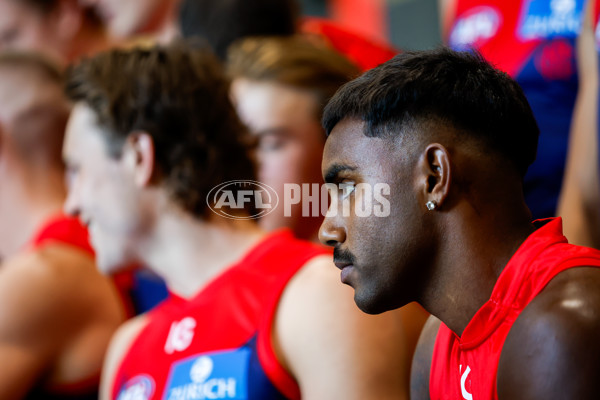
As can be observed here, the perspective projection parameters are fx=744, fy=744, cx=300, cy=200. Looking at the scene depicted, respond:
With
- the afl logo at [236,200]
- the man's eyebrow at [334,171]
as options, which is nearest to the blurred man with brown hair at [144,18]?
the afl logo at [236,200]

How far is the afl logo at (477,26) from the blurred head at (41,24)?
1695 mm

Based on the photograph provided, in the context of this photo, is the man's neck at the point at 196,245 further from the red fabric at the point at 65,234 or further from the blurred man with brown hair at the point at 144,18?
the blurred man with brown hair at the point at 144,18

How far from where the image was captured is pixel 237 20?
8.44 feet

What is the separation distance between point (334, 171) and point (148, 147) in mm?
865

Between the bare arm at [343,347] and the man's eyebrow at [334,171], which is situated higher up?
the man's eyebrow at [334,171]

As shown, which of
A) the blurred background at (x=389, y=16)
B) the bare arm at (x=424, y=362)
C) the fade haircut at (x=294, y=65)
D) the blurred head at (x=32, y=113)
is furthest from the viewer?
the blurred background at (x=389, y=16)

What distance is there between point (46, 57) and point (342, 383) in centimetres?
176

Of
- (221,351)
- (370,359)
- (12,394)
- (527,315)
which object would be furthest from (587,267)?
(12,394)

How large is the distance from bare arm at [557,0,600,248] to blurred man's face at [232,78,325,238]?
0.65m

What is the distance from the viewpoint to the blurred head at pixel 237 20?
2.57 metres

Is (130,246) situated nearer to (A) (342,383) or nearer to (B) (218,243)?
(B) (218,243)

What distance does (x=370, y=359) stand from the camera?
124cm

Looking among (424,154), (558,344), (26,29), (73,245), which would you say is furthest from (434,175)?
(26,29)

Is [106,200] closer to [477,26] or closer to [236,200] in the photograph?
[236,200]
